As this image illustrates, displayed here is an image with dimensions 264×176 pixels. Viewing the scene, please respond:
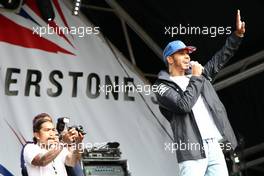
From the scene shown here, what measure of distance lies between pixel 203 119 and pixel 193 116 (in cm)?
6

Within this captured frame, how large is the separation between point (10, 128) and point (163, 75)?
2.11 meters

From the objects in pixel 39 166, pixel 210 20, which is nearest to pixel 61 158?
pixel 39 166

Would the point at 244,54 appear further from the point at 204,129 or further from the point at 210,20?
the point at 204,129

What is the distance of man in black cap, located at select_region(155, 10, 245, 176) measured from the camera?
3633 millimetres

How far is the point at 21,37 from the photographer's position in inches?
231

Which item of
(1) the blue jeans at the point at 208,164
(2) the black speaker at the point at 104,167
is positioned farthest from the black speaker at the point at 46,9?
(1) the blue jeans at the point at 208,164

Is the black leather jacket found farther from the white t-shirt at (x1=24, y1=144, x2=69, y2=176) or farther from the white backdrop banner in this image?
the white backdrop banner

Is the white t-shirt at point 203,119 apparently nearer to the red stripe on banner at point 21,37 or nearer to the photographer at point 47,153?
the photographer at point 47,153

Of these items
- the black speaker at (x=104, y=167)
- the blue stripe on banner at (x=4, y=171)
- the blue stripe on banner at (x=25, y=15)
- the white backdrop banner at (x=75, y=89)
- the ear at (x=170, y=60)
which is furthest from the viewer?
the blue stripe on banner at (x=25, y=15)

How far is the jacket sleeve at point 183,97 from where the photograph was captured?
3.66 meters

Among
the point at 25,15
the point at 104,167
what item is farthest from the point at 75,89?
the point at 104,167

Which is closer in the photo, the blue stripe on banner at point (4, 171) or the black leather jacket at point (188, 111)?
the black leather jacket at point (188, 111)

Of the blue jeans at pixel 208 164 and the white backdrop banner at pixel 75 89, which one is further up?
the white backdrop banner at pixel 75 89

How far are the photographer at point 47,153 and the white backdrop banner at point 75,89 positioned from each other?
66.0 inches
